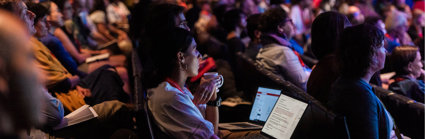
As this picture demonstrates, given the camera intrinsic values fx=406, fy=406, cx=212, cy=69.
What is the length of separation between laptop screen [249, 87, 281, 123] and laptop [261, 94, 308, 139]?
1.35 ft

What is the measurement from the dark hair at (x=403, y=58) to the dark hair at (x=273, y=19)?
41.2 inches

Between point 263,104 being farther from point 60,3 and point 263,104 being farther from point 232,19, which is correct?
point 60,3

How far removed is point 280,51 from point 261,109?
94 cm

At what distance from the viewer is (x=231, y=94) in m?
4.21

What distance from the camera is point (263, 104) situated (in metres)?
2.84

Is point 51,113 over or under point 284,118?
over

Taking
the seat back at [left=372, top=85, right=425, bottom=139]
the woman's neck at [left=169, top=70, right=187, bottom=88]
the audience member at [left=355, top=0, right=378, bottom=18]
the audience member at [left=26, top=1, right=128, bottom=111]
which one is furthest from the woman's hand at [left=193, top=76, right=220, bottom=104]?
the audience member at [left=355, top=0, right=378, bottom=18]

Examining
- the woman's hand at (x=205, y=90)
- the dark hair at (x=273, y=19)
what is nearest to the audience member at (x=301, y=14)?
the dark hair at (x=273, y=19)

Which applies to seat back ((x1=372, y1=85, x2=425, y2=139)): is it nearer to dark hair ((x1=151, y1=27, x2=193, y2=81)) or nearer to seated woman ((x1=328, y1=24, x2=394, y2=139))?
seated woman ((x1=328, y1=24, x2=394, y2=139))

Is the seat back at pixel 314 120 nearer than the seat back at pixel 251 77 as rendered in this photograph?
Yes

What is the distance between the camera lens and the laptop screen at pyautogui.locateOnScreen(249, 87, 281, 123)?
2793 mm

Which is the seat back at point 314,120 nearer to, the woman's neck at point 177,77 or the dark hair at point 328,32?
the dark hair at point 328,32

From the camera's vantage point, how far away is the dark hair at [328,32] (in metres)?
2.69

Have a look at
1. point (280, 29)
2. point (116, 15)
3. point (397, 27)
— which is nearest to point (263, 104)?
point (280, 29)
